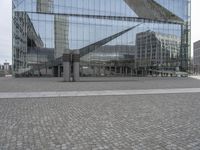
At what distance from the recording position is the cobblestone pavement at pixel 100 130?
17.5 ft

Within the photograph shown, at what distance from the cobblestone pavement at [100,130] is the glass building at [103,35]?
41.8 m

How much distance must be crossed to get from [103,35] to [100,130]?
49086 mm

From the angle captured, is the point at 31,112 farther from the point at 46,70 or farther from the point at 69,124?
the point at 46,70

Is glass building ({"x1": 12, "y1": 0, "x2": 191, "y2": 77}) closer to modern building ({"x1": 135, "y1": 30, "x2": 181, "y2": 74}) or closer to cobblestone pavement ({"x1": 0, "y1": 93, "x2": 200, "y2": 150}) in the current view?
modern building ({"x1": 135, "y1": 30, "x2": 181, "y2": 74})

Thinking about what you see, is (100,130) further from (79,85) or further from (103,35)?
(103,35)

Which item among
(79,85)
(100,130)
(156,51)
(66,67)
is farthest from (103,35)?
(100,130)

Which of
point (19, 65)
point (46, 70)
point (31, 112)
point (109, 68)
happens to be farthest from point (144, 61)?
point (31, 112)

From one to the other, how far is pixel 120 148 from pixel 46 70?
46.4m

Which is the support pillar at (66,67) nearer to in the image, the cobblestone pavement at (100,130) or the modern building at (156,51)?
the cobblestone pavement at (100,130)

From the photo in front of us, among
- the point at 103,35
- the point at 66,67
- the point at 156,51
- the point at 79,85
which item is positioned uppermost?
the point at 103,35

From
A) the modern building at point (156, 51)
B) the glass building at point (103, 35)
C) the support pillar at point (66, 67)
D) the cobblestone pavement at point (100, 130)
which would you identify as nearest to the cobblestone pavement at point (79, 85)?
the support pillar at point (66, 67)

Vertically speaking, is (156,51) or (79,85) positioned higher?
(156,51)

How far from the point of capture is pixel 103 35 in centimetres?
5459

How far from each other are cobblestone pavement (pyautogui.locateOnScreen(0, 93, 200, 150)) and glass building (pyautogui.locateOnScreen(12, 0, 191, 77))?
41.8m
